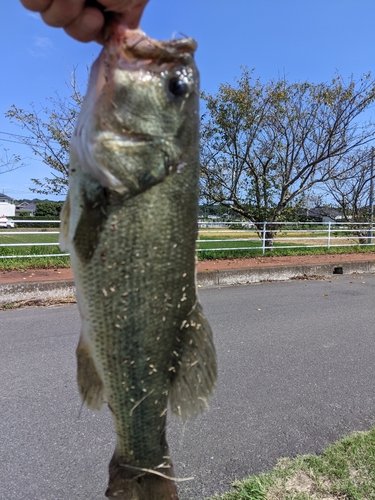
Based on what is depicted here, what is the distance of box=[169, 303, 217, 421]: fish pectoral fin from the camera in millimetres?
1344

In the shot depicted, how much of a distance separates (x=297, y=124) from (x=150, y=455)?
1471 cm

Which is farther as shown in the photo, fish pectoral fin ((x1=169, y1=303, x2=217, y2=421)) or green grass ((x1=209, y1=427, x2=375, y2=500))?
green grass ((x1=209, y1=427, x2=375, y2=500))

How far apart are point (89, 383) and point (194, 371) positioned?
350 millimetres

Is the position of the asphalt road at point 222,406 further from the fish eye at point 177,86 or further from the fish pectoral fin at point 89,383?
the fish eye at point 177,86

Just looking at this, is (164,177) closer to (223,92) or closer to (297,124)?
(223,92)

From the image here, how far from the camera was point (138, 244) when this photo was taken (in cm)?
125

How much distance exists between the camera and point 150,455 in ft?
4.27

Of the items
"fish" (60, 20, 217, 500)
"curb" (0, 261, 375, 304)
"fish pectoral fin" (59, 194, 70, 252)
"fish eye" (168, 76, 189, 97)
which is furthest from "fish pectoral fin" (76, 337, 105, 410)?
"curb" (0, 261, 375, 304)

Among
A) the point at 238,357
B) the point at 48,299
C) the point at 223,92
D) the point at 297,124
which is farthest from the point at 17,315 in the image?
the point at 297,124

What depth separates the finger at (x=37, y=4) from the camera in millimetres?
1299

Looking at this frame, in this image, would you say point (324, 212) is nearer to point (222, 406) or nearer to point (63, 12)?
point (222, 406)

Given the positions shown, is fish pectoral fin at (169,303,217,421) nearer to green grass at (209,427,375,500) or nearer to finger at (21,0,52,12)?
finger at (21,0,52,12)

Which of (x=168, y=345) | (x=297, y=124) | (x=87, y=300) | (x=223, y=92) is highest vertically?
(x=223, y=92)

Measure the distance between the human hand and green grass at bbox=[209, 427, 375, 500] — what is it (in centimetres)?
266
